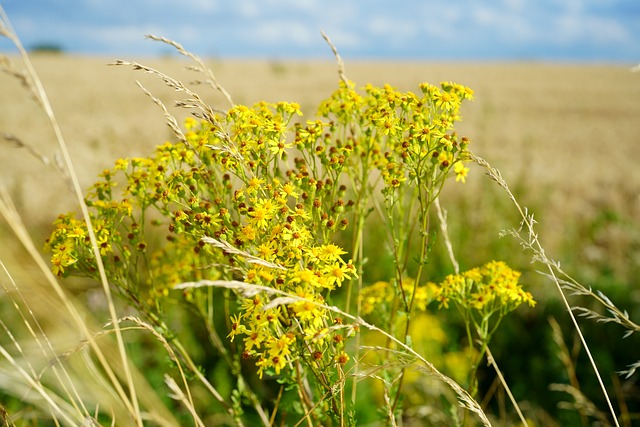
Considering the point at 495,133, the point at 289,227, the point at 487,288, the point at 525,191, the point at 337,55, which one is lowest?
the point at 525,191

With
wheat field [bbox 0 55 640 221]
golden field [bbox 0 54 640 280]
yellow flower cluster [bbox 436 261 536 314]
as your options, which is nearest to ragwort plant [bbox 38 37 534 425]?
yellow flower cluster [bbox 436 261 536 314]

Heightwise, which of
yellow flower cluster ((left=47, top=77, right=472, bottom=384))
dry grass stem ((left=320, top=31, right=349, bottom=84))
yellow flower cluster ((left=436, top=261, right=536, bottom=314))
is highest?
dry grass stem ((left=320, top=31, right=349, bottom=84))

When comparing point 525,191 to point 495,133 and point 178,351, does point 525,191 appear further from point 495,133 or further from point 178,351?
point 495,133

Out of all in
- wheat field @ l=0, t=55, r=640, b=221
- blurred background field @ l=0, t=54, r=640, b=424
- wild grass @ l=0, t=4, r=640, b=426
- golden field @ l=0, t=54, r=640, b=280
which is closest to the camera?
wild grass @ l=0, t=4, r=640, b=426

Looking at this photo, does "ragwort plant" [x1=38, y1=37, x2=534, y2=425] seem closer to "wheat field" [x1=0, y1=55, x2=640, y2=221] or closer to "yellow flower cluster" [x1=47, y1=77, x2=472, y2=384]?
"yellow flower cluster" [x1=47, y1=77, x2=472, y2=384]

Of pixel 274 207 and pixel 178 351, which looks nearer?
pixel 274 207

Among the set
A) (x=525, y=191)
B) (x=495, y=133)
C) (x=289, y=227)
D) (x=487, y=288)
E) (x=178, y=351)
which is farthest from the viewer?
(x=495, y=133)

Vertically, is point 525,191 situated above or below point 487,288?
below

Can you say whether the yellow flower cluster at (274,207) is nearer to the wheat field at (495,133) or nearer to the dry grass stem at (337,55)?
the dry grass stem at (337,55)

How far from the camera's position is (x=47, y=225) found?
7.57 meters

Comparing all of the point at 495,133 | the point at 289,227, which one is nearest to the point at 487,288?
the point at 289,227

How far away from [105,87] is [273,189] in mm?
24456

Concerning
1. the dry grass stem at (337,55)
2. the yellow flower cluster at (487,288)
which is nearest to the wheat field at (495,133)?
the dry grass stem at (337,55)

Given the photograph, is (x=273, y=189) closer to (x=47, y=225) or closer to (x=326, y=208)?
(x=326, y=208)
